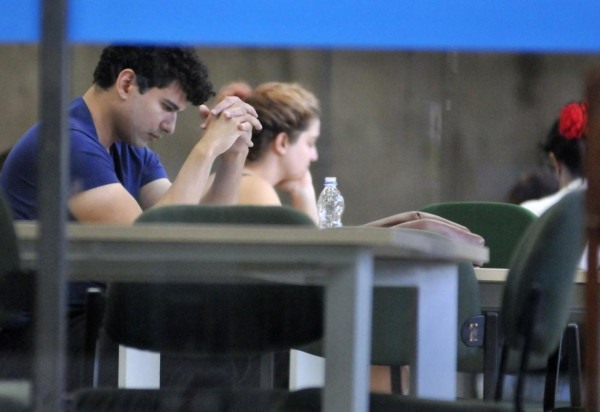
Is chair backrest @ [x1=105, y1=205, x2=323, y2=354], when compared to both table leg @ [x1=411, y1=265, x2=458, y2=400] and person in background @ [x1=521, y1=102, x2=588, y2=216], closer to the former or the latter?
table leg @ [x1=411, y1=265, x2=458, y2=400]

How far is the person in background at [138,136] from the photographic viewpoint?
225 cm

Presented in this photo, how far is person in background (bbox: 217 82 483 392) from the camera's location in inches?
106

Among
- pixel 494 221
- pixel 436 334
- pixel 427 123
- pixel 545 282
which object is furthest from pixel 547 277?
pixel 427 123

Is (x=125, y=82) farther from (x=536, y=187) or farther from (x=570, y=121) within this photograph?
(x=536, y=187)

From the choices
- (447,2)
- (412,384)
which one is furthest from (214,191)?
(447,2)

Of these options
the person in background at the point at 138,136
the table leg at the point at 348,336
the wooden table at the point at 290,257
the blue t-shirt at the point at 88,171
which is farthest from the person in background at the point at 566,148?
the table leg at the point at 348,336

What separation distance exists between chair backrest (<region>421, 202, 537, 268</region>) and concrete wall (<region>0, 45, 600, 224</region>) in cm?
214

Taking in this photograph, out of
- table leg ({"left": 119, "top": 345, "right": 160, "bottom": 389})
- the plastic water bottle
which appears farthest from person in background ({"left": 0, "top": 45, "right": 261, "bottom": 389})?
the plastic water bottle

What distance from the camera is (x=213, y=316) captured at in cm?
241

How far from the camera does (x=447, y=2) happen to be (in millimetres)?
1411

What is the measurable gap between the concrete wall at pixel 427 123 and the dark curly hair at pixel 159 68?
10.2 ft

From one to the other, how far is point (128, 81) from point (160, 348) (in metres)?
0.56

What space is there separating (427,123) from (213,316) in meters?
4.62

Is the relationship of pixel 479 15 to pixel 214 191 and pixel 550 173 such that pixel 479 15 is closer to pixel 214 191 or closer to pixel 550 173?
pixel 214 191
